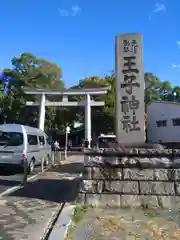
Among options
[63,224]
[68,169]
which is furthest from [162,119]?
[63,224]

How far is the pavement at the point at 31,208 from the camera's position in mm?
5316

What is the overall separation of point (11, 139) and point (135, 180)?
23.8 ft

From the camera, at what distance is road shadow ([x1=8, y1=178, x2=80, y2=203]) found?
8114 millimetres

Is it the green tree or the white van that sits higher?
the green tree

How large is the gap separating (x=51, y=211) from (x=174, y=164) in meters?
2.76

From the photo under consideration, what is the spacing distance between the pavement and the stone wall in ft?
2.45

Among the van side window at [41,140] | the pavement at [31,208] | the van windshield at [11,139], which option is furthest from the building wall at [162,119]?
the pavement at [31,208]

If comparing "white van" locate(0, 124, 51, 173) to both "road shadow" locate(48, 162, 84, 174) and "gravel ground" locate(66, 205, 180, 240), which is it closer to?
"road shadow" locate(48, 162, 84, 174)

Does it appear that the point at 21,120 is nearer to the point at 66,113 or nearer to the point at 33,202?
the point at 66,113

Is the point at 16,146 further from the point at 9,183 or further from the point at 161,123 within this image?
the point at 161,123

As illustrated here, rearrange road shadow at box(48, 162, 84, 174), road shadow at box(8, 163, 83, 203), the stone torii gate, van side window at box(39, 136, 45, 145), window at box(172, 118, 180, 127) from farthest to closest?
1. window at box(172, 118, 180, 127)
2. the stone torii gate
3. van side window at box(39, 136, 45, 145)
4. road shadow at box(48, 162, 84, 174)
5. road shadow at box(8, 163, 83, 203)

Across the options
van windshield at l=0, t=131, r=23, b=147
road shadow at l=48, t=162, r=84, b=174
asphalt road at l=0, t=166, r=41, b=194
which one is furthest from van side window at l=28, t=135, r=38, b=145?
road shadow at l=48, t=162, r=84, b=174

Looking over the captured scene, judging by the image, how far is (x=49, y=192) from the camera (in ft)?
29.7

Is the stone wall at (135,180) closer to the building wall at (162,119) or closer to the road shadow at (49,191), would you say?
the road shadow at (49,191)
